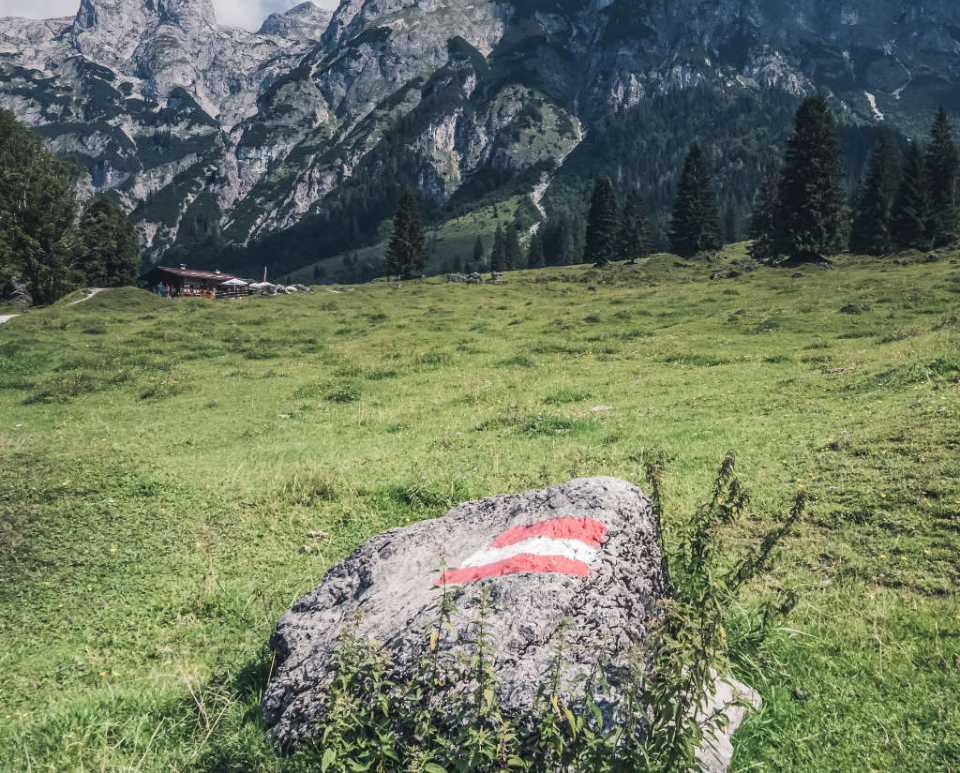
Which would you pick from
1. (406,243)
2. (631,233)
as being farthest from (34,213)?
(631,233)

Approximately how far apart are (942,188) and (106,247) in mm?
103703

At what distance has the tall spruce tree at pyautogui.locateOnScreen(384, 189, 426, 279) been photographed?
328 ft

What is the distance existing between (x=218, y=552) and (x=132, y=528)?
1.43 meters

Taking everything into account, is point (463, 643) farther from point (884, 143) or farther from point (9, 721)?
point (884, 143)

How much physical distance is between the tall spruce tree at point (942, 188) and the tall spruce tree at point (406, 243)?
7223 cm

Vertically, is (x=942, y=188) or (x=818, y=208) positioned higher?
(x=942, y=188)

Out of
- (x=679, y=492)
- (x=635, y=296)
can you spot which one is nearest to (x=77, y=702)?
(x=679, y=492)

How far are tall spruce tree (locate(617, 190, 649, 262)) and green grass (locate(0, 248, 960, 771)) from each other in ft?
238

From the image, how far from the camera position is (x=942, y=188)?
6762 centimetres

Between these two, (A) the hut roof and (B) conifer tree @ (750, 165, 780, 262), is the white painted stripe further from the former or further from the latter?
(A) the hut roof

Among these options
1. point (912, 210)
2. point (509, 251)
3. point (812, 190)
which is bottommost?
point (509, 251)

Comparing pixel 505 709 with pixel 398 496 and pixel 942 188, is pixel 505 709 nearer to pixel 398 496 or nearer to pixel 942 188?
pixel 398 496

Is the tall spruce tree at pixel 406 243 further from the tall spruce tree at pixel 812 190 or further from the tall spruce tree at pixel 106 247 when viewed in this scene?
the tall spruce tree at pixel 812 190

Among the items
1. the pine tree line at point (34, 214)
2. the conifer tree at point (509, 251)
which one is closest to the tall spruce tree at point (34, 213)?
the pine tree line at point (34, 214)
